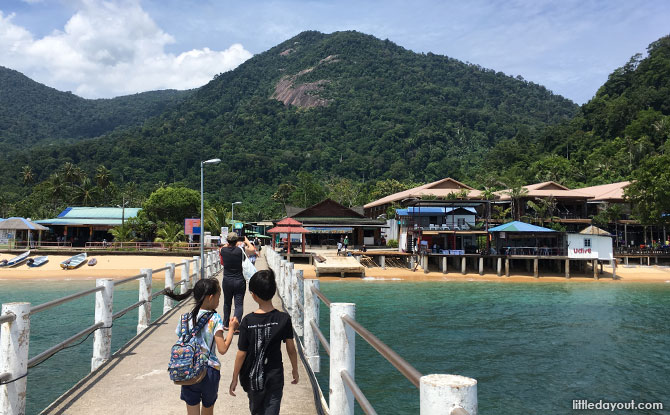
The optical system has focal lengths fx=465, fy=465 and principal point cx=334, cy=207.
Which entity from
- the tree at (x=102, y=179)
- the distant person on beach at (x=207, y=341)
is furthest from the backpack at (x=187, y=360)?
the tree at (x=102, y=179)

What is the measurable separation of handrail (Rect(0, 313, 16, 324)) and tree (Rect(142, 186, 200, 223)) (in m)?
54.6

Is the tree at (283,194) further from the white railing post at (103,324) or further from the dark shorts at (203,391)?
the dark shorts at (203,391)

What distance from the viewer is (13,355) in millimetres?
4238

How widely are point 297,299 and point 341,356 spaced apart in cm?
521

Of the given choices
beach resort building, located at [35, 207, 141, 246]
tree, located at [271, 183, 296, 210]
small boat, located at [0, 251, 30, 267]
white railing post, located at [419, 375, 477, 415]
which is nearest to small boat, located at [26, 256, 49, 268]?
small boat, located at [0, 251, 30, 267]

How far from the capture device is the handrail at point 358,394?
9.40 feet

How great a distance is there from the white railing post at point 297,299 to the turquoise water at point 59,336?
4.61 metres

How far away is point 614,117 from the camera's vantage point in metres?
75.6

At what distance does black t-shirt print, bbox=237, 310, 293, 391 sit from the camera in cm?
363

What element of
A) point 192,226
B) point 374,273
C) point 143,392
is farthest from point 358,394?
point 374,273

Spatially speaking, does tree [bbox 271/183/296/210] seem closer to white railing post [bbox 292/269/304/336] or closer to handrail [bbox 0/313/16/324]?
white railing post [bbox 292/269/304/336]

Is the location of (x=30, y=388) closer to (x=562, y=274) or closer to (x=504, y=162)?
(x=562, y=274)

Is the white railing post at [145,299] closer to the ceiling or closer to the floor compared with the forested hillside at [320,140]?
closer to the floor
